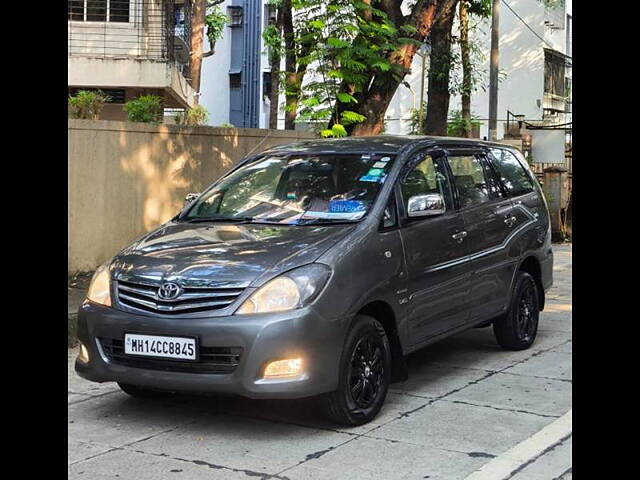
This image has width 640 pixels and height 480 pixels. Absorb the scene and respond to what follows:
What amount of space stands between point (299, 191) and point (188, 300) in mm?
1460

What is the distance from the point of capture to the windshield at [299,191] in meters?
5.88

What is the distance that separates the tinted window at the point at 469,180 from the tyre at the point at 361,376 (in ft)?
5.56

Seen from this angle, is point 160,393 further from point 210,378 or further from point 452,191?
point 452,191

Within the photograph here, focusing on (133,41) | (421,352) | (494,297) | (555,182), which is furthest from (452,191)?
(133,41)

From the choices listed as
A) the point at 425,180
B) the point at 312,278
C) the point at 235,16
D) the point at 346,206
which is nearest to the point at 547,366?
the point at 425,180

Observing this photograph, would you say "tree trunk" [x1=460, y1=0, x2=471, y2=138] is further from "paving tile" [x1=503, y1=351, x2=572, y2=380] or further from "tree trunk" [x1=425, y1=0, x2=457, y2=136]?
"paving tile" [x1=503, y1=351, x2=572, y2=380]

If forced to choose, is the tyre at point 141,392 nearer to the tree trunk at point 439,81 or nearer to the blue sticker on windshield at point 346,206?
the blue sticker on windshield at point 346,206

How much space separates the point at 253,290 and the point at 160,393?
60.0 inches

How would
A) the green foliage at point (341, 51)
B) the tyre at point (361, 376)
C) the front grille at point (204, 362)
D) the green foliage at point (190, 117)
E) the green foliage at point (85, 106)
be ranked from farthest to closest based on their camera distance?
the green foliage at point (190, 117) < the green foliage at point (85, 106) < the green foliage at point (341, 51) < the tyre at point (361, 376) < the front grille at point (204, 362)

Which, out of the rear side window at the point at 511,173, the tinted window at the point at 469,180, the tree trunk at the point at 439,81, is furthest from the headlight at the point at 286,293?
the tree trunk at the point at 439,81

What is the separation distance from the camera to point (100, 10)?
57.9 ft

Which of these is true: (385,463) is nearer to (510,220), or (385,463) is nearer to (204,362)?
(204,362)

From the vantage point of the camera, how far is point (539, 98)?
30.6 meters

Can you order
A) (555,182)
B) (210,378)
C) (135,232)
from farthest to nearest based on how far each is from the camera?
(555,182) < (135,232) < (210,378)
